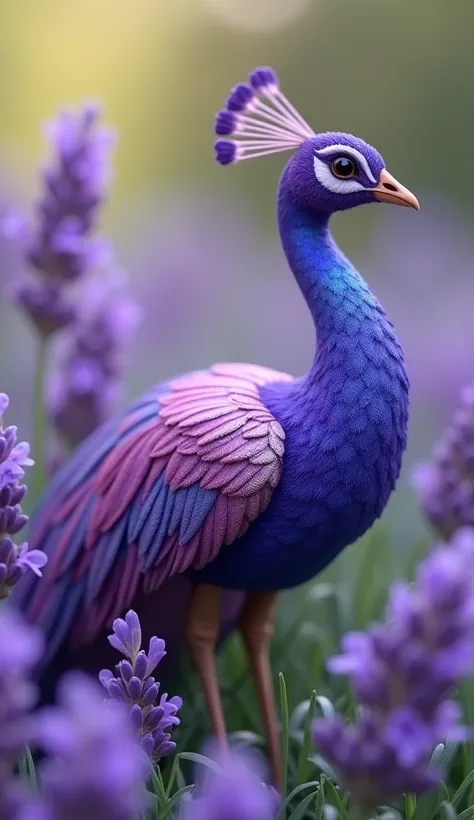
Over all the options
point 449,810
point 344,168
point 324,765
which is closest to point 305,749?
point 324,765

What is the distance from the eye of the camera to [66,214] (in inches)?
58.8

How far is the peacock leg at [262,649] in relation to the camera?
120 centimetres

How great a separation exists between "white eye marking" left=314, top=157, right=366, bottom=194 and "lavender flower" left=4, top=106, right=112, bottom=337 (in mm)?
544

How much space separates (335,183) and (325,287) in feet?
0.38

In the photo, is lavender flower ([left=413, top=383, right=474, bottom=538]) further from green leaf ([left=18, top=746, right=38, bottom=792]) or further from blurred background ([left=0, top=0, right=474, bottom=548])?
blurred background ([left=0, top=0, right=474, bottom=548])

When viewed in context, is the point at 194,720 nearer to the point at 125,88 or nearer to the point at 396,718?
the point at 396,718

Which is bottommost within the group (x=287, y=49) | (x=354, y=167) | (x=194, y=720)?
(x=194, y=720)

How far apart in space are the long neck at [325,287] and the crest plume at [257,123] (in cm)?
6

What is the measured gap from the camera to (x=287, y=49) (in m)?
6.10

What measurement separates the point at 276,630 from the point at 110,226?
389 centimetres

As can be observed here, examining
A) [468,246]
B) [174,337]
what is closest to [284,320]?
[174,337]

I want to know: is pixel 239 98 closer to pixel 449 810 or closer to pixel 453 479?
pixel 453 479

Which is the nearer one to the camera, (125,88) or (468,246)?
(468,246)

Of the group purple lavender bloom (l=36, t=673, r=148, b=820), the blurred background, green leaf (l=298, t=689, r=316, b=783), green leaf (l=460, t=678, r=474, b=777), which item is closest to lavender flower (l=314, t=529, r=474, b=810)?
purple lavender bloom (l=36, t=673, r=148, b=820)
